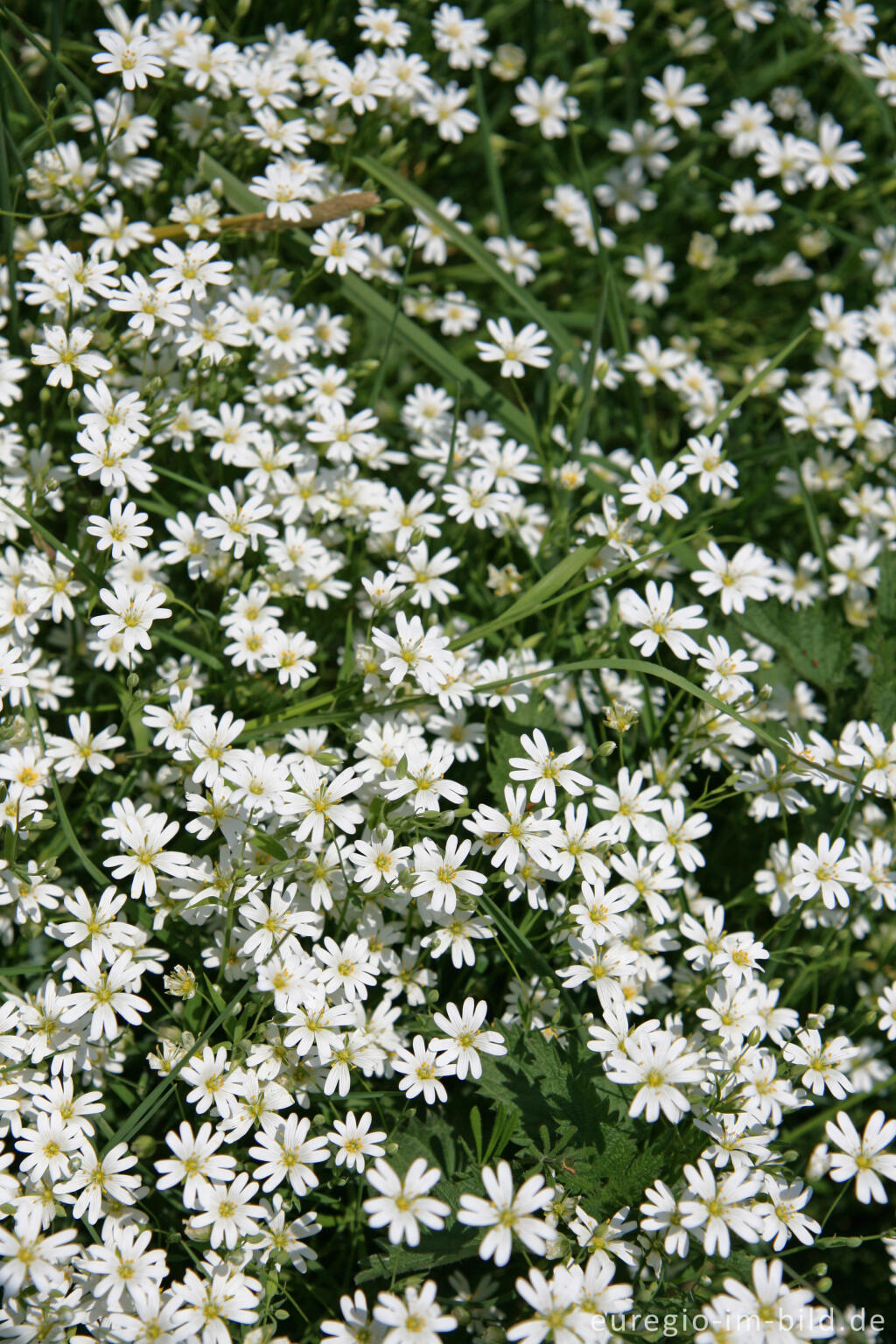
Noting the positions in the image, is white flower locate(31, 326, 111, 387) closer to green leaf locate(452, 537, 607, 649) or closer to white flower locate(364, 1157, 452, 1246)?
green leaf locate(452, 537, 607, 649)

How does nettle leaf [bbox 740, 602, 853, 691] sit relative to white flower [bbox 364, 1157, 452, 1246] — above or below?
above

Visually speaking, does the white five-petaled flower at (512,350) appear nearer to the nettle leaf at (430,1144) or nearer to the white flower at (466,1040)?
the white flower at (466,1040)

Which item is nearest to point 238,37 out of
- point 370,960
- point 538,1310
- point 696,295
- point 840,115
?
point 696,295

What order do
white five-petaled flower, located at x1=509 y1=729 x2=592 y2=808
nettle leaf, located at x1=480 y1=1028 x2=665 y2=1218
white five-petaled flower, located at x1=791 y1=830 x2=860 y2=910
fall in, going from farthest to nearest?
white five-petaled flower, located at x1=791 y1=830 x2=860 y2=910, white five-petaled flower, located at x1=509 y1=729 x2=592 y2=808, nettle leaf, located at x1=480 y1=1028 x2=665 y2=1218

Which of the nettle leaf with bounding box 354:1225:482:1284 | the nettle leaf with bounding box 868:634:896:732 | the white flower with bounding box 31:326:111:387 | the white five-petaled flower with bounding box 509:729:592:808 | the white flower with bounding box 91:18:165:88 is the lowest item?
the nettle leaf with bounding box 354:1225:482:1284

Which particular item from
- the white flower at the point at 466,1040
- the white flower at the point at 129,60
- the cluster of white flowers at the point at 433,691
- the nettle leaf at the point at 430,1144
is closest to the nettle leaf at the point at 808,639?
the cluster of white flowers at the point at 433,691

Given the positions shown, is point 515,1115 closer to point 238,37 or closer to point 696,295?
point 696,295

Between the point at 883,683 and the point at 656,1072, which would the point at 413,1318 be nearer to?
the point at 656,1072

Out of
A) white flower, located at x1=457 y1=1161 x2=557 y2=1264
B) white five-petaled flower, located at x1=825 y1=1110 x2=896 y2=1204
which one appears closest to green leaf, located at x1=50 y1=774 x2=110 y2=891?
white flower, located at x1=457 y1=1161 x2=557 y2=1264
